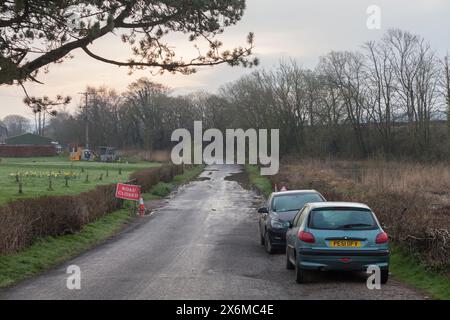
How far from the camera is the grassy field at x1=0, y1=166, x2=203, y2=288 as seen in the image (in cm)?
1353

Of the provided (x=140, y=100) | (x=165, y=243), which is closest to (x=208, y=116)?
(x=140, y=100)

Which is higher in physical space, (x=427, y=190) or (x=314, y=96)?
(x=314, y=96)

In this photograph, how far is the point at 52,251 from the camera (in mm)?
16688

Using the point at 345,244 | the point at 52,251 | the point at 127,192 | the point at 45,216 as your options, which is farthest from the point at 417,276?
the point at 127,192

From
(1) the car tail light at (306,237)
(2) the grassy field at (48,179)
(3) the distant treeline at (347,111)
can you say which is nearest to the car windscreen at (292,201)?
(1) the car tail light at (306,237)

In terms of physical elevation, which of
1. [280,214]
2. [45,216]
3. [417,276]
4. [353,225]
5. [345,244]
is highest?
[353,225]

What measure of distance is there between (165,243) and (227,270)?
255 inches

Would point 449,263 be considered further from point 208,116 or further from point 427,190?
point 208,116

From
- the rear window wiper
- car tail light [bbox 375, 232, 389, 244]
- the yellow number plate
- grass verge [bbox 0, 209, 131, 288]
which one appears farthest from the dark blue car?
grass verge [bbox 0, 209, 131, 288]

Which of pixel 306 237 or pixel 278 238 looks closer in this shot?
pixel 306 237

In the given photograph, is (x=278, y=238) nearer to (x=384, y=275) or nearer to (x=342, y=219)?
(x=342, y=219)

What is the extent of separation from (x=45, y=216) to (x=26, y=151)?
101m

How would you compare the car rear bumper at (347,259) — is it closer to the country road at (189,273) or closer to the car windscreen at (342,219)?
the country road at (189,273)
